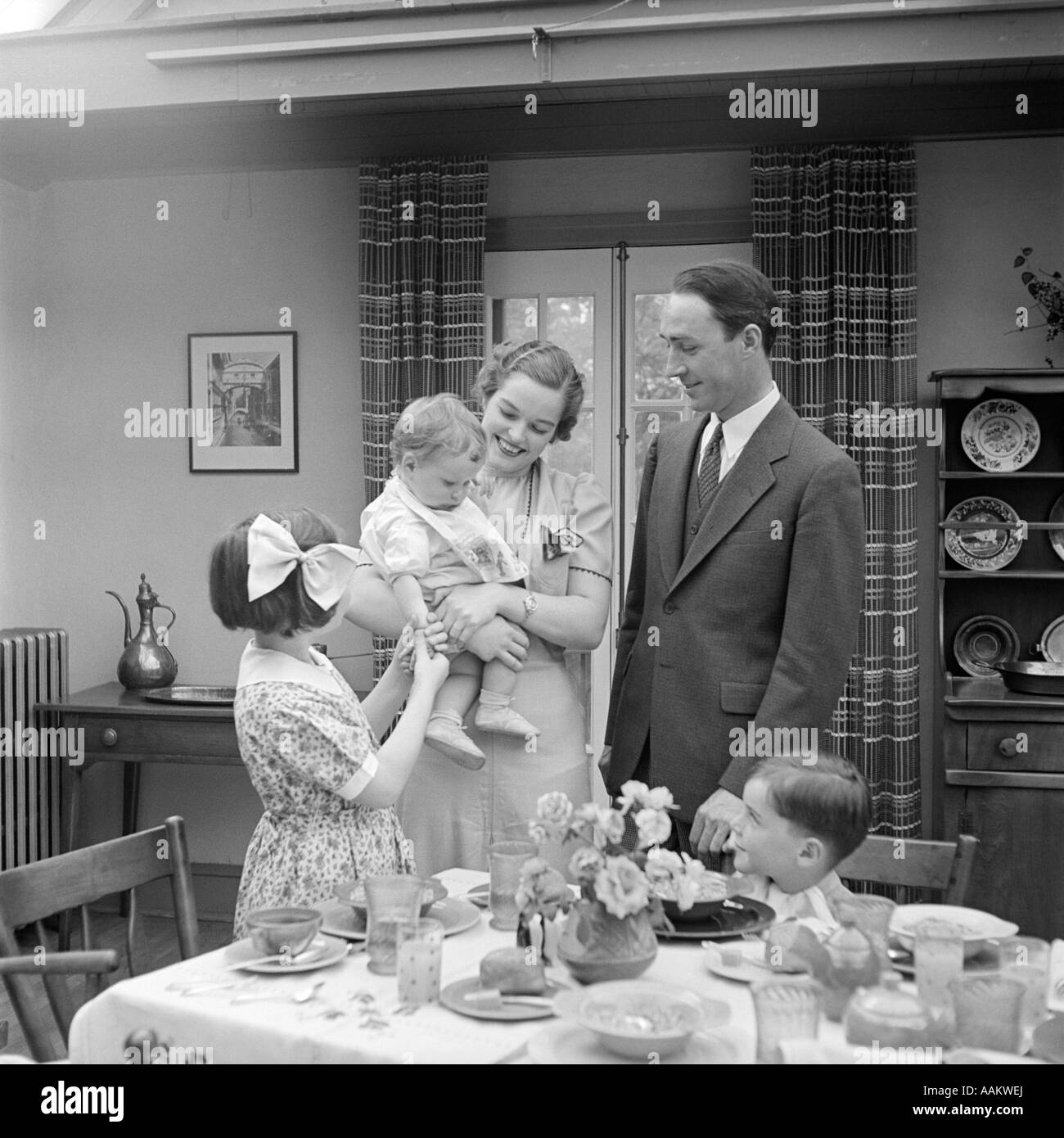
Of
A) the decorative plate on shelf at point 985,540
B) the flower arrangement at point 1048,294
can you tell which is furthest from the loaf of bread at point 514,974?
the flower arrangement at point 1048,294

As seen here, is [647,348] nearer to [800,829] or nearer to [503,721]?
[503,721]

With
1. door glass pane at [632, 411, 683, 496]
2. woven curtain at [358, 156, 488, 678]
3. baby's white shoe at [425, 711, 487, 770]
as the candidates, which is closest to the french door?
door glass pane at [632, 411, 683, 496]

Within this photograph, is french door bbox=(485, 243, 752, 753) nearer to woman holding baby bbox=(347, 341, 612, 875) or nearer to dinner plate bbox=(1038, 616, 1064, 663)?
dinner plate bbox=(1038, 616, 1064, 663)

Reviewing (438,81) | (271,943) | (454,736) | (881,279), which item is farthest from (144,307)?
(271,943)

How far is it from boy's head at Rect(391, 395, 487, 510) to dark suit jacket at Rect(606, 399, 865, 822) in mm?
422

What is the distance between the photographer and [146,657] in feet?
15.2

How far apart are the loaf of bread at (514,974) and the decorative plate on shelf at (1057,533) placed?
3.26 m

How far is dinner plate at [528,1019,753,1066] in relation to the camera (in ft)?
4.42

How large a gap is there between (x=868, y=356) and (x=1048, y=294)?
2.09 ft

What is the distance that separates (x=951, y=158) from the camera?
4.39 metres

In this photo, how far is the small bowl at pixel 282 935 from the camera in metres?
1.66

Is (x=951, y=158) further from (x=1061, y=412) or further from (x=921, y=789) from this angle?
(x=921, y=789)

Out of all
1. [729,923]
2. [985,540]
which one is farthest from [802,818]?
[985,540]
